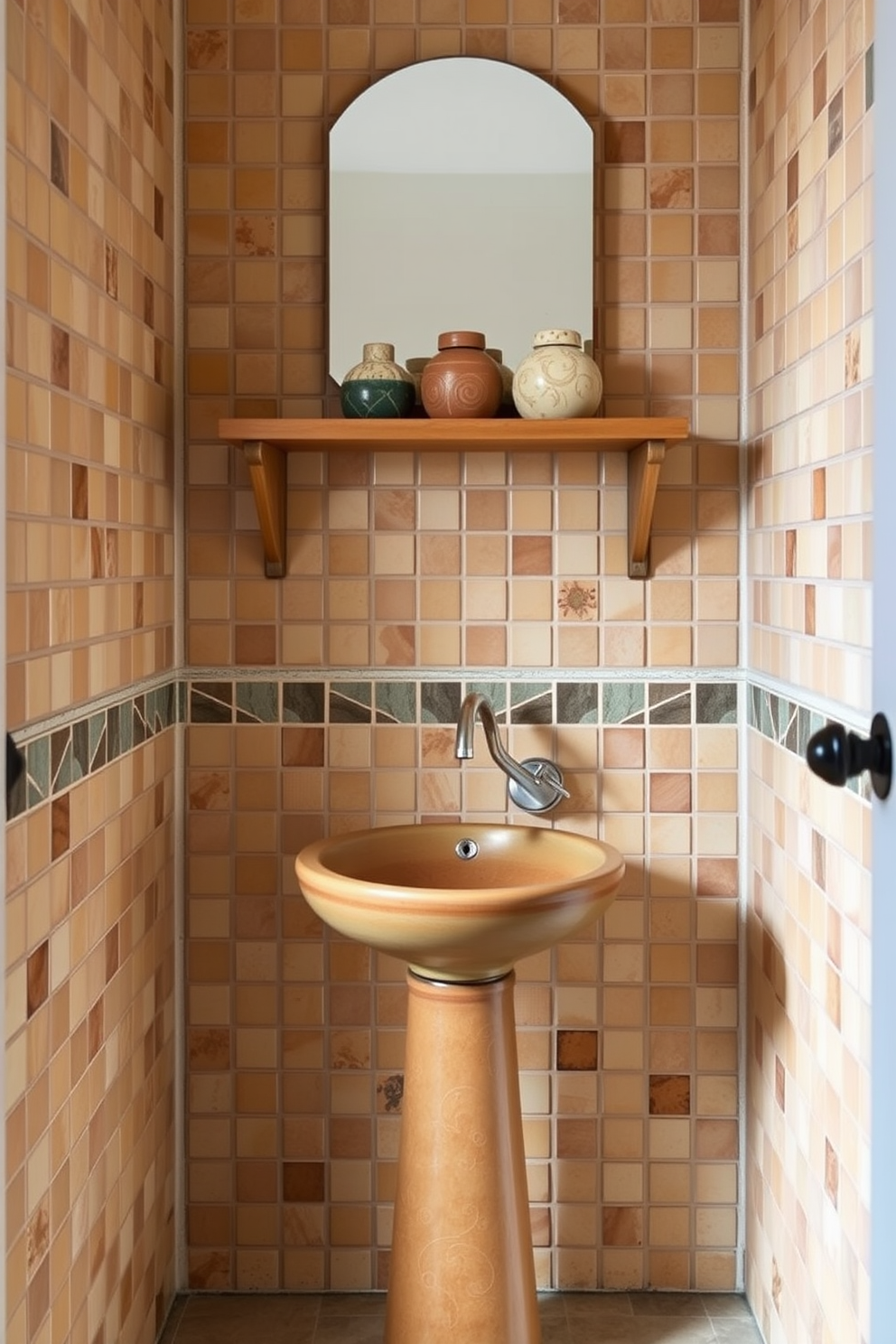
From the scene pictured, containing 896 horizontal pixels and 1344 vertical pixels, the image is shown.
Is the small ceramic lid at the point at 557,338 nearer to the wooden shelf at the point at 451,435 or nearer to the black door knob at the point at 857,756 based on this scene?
the wooden shelf at the point at 451,435

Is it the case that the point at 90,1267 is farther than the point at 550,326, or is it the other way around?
the point at 550,326

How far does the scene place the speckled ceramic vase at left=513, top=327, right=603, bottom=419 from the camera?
202 centimetres

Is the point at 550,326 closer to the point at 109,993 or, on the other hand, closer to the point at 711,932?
the point at 711,932

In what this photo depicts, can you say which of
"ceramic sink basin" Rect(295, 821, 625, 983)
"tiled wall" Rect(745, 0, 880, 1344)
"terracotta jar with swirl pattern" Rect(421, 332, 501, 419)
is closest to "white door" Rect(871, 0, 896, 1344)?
"tiled wall" Rect(745, 0, 880, 1344)

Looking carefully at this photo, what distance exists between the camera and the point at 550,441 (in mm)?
2041

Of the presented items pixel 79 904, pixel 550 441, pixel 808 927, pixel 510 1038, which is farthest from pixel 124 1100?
pixel 550 441

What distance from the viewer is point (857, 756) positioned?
1178mm

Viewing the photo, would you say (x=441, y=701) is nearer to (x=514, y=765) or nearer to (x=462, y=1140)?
(x=514, y=765)

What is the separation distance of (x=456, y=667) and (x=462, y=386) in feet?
1.51

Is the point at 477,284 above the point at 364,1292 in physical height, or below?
above

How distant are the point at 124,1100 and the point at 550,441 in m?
1.11

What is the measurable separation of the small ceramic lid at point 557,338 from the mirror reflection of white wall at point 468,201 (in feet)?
0.38

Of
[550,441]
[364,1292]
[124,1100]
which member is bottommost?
[364,1292]

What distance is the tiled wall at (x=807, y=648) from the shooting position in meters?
1.54
